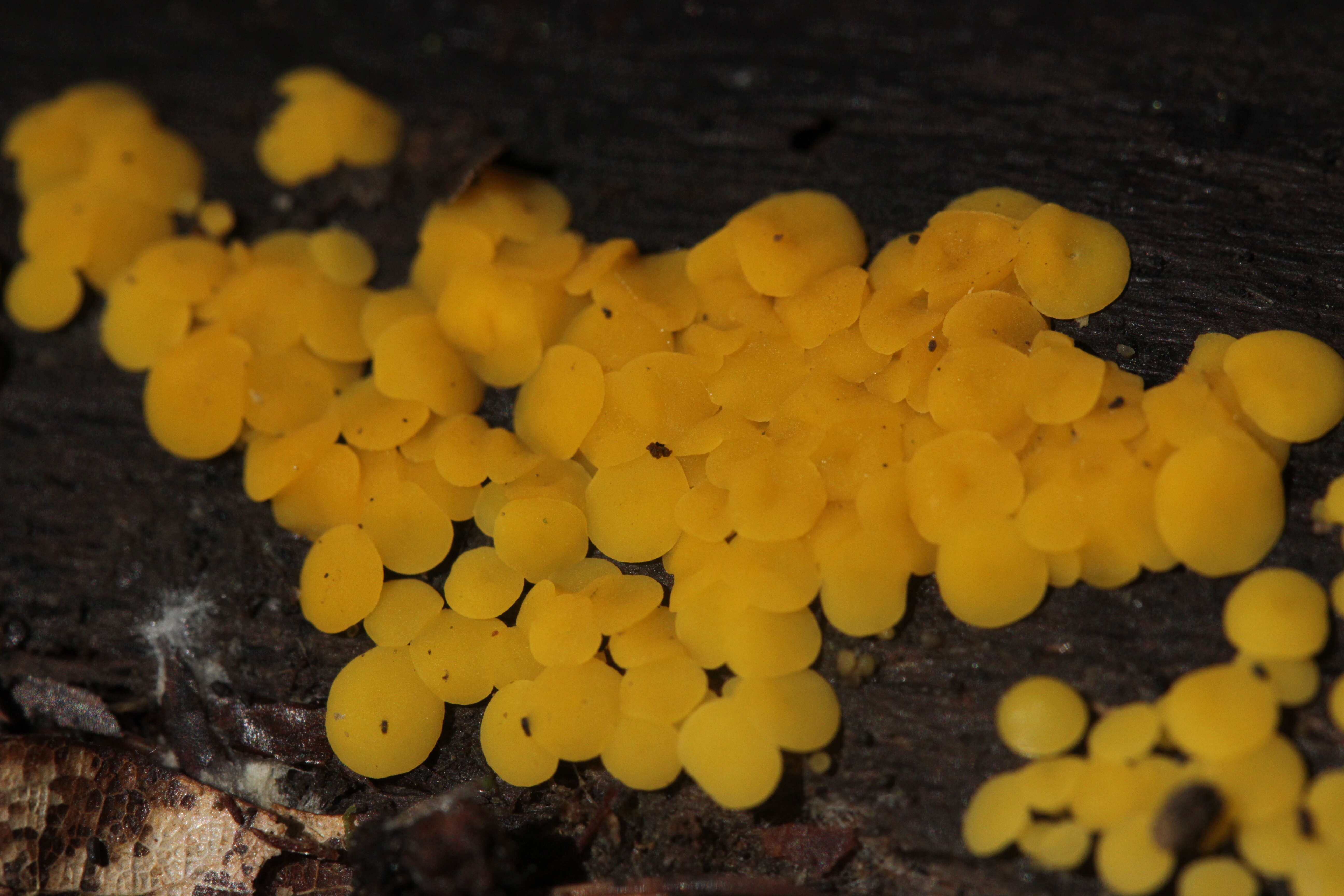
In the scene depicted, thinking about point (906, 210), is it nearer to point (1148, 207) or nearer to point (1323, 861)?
point (1148, 207)

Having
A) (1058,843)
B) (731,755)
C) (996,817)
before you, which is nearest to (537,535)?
(731,755)

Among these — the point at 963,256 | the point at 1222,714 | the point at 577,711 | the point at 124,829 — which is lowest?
the point at 124,829

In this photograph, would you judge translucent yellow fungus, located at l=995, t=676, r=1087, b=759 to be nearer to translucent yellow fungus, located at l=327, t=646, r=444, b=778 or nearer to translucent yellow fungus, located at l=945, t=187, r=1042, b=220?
translucent yellow fungus, located at l=945, t=187, r=1042, b=220

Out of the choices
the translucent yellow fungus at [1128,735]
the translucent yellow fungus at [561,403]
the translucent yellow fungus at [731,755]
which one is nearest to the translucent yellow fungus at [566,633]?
the translucent yellow fungus at [731,755]

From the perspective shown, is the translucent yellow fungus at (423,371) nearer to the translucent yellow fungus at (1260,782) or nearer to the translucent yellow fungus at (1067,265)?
the translucent yellow fungus at (1067,265)

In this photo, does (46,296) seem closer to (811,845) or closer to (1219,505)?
(811,845)

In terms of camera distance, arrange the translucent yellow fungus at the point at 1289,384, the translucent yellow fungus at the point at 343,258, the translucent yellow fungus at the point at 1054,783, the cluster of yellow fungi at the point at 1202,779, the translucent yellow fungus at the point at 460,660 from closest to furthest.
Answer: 1. the cluster of yellow fungi at the point at 1202,779
2. the translucent yellow fungus at the point at 1054,783
3. the translucent yellow fungus at the point at 1289,384
4. the translucent yellow fungus at the point at 460,660
5. the translucent yellow fungus at the point at 343,258

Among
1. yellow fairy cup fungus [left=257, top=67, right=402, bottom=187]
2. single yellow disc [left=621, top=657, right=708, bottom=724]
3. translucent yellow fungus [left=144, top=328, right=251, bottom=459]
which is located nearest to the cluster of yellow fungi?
A: single yellow disc [left=621, top=657, right=708, bottom=724]
